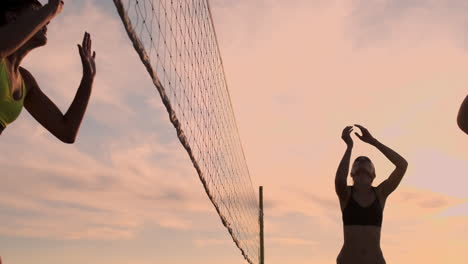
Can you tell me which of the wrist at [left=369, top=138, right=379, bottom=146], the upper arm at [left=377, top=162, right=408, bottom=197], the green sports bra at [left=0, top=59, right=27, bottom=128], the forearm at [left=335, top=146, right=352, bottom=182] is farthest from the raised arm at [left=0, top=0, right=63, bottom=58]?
the wrist at [left=369, top=138, right=379, bottom=146]

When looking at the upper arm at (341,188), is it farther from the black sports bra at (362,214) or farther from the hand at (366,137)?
the hand at (366,137)

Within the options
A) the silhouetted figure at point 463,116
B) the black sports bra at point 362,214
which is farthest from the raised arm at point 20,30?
the black sports bra at point 362,214

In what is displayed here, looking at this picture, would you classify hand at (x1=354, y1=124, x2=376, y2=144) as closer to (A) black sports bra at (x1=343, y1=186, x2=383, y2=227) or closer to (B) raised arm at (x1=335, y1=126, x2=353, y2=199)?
(B) raised arm at (x1=335, y1=126, x2=353, y2=199)

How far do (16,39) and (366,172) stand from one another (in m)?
4.42

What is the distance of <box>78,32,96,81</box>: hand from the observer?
2.44 metres

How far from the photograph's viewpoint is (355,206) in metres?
5.55

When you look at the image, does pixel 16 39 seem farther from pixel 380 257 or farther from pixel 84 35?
pixel 380 257

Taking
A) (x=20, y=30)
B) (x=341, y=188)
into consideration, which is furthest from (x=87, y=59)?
(x=341, y=188)

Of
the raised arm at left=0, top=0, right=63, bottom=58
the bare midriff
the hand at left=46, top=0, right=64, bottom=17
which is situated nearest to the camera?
the raised arm at left=0, top=0, right=63, bottom=58

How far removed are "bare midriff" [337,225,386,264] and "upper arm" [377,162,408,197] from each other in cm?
36

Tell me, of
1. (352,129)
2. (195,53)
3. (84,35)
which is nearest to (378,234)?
(352,129)

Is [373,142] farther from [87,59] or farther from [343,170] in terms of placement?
[87,59]

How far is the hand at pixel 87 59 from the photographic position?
7.99ft

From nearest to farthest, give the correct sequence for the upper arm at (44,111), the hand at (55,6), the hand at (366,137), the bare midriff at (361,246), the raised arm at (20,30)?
the raised arm at (20,30) < the hand at (55,6) < the upper arm at (44,111) < the bare midriff at (361,246) < the hand at (366,137)
